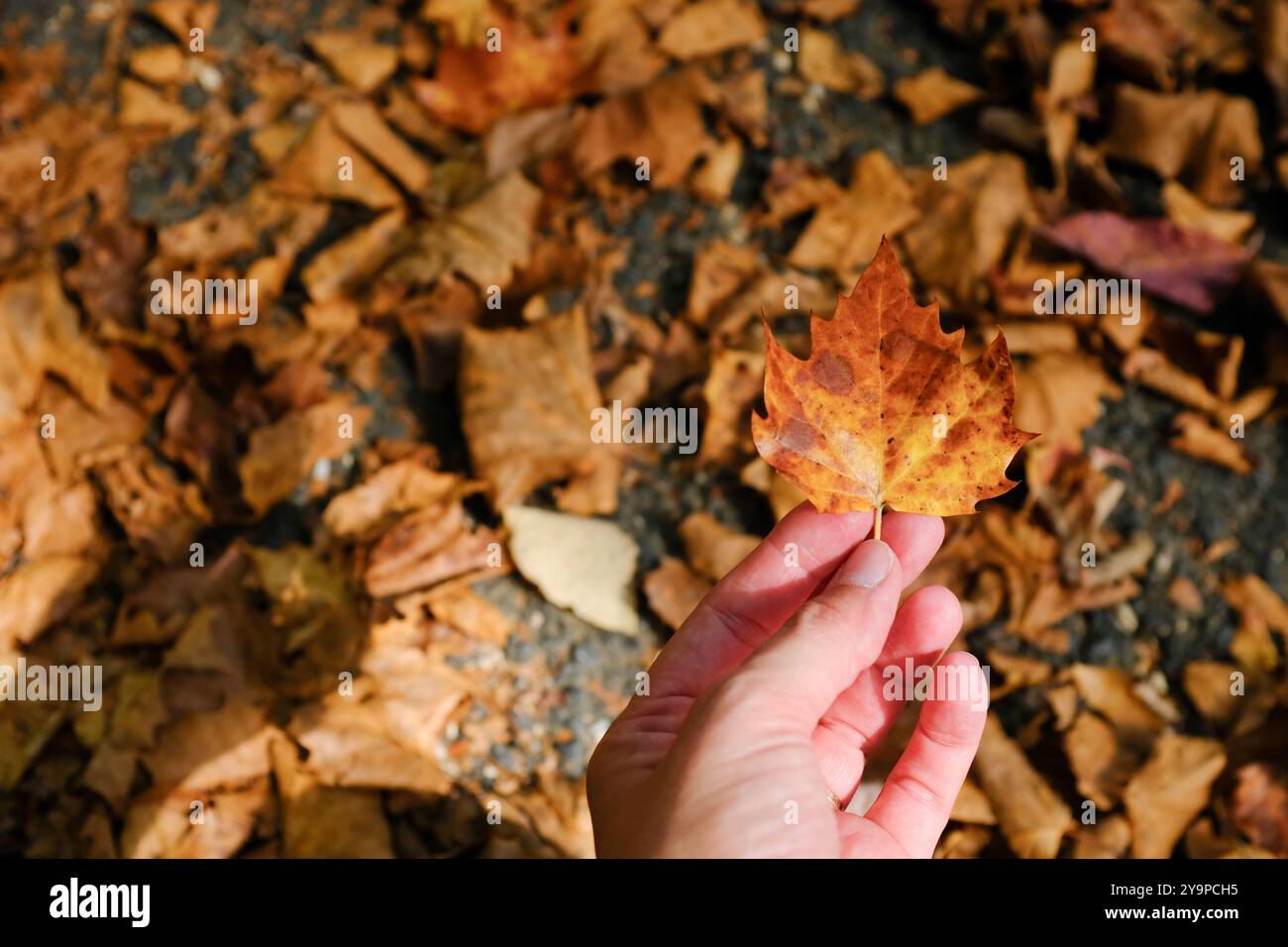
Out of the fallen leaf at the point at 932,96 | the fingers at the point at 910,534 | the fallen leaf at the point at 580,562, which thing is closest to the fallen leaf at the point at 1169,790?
the fingers at the point at 910,534

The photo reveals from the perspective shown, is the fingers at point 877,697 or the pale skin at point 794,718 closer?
the pale skin at point 794,718

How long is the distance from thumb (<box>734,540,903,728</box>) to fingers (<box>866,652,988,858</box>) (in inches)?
9.0

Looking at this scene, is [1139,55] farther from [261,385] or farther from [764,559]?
[261,385]

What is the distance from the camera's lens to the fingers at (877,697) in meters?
1.64

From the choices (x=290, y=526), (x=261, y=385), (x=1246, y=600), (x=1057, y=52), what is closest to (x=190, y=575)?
(x=290, y=526)

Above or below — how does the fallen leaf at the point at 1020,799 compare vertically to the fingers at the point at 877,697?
below

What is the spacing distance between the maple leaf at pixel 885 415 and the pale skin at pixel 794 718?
94 mm

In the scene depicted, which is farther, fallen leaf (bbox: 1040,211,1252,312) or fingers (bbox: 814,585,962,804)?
fallen leaf (bbox: 1040,211,1252,312)

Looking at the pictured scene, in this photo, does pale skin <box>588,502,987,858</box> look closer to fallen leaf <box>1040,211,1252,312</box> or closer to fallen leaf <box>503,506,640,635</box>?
fallen leaf <box>503,506,640,635</box>

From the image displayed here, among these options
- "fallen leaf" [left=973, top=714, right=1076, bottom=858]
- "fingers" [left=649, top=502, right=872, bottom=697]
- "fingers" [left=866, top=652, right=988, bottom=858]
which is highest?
"fingers" [left=649, top=502, right=872, bottom=697]

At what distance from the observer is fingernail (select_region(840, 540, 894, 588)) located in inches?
58.4

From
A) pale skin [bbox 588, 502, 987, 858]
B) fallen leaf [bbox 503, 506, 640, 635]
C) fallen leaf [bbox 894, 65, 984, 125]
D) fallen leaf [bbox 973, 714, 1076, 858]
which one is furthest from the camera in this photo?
fallen leaf [bbox 894, 65, 984, 125]

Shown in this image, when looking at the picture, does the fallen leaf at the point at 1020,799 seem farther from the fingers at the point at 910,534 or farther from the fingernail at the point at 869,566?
the fingernail at the point at 869,566

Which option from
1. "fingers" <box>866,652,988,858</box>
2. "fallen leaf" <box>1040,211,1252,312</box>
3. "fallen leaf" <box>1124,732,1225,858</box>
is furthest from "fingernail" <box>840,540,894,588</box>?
"fallen leaf" <box>1040,211,1252,312</box>
